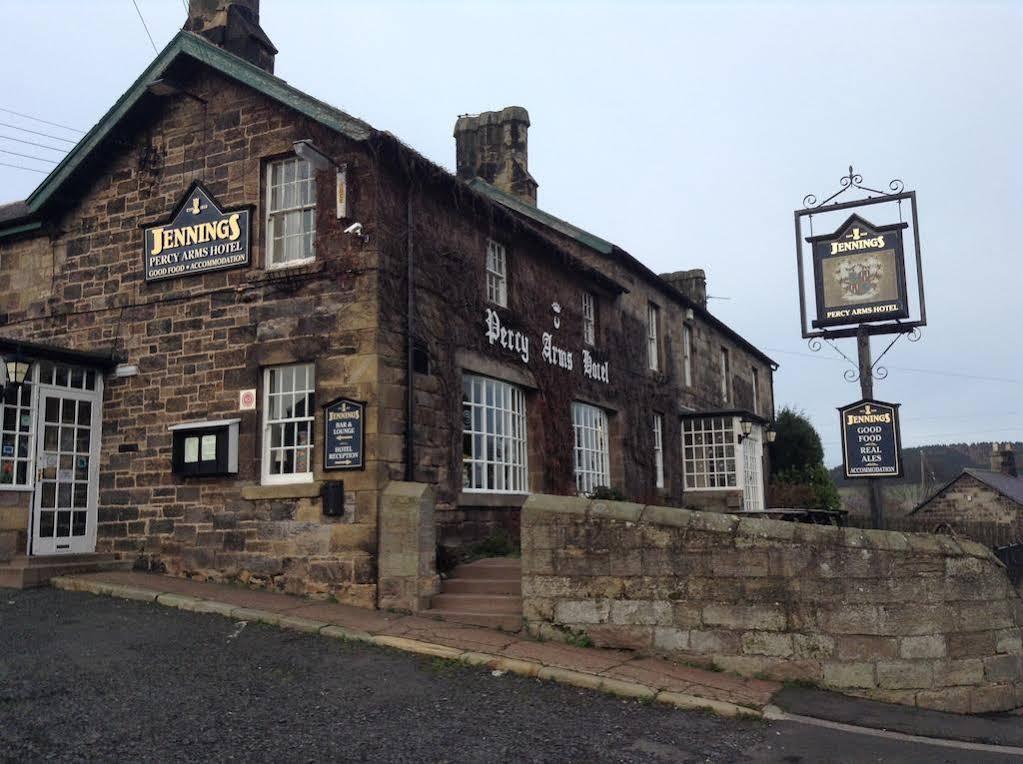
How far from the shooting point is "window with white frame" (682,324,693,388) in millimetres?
22844

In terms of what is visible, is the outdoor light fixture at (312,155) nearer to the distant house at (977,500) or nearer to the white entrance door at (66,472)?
the white entrance door at (66,472)

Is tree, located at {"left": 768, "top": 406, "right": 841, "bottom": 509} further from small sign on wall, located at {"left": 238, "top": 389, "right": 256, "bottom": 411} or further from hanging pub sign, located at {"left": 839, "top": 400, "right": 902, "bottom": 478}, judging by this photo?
small sign on wall, located at {"left": 238, "top": 389, "right": 256, "bottom": 411}

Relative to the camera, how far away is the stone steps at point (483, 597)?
9680mm

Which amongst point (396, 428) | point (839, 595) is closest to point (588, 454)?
point (396, 428)

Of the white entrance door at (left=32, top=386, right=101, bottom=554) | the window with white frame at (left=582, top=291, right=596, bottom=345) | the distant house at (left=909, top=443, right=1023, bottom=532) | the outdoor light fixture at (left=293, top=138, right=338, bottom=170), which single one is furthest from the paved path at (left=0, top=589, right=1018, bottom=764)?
the distant house at (left=909, top=443, right=1023, bottom=532)

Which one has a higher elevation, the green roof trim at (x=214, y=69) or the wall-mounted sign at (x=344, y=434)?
the green roof trim at (x=214, y=69)

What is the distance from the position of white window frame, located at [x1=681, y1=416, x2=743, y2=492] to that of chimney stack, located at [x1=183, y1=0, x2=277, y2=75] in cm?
1271

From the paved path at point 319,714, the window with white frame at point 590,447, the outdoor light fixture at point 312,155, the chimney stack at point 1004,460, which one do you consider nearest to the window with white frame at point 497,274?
the window with white frame at point 590,447

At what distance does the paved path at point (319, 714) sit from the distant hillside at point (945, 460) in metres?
58.5

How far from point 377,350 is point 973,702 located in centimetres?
706

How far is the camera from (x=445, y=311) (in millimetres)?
12320

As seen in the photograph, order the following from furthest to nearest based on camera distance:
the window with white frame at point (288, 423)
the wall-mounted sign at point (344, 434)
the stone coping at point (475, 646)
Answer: the window with white frame at point (288, 423) → the wall-mounted sign at point (344, 434) → the stone coping at point (475, 646)

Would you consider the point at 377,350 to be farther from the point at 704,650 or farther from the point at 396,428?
the point at 704,650

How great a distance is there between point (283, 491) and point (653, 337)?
39.1 feet
